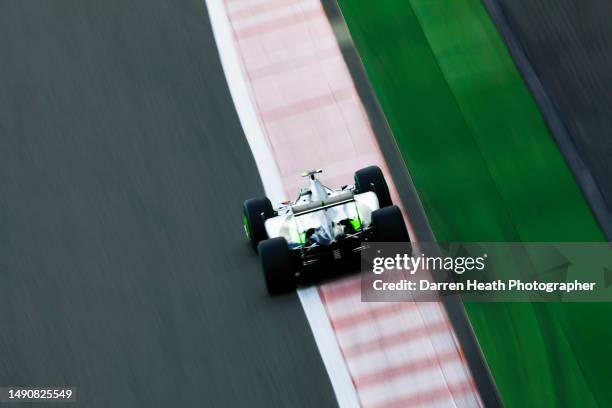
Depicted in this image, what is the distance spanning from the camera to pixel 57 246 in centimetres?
1188

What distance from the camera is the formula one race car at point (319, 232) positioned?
10.4 metres

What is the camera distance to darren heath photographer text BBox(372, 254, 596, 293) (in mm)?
10133

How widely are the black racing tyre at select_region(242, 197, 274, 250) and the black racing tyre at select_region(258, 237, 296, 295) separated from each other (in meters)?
0.58

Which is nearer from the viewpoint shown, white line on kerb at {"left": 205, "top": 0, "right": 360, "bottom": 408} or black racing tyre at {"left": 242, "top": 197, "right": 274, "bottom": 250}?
white line on kerb at {"left": 205, "top": 0, "right": 360, "bottom": 408}

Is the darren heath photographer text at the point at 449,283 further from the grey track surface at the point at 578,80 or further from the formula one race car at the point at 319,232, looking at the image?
the grey track surface at the point at 578,80

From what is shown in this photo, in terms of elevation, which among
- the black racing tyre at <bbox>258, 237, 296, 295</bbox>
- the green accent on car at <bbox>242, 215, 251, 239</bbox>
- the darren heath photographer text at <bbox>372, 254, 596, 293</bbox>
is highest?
the green accent on car at <bbox>242, 215, 251, 239</bbox>

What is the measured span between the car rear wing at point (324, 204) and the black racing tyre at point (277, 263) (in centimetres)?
49

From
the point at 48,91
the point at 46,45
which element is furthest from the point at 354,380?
the point at 46,45

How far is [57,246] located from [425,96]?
172 inches

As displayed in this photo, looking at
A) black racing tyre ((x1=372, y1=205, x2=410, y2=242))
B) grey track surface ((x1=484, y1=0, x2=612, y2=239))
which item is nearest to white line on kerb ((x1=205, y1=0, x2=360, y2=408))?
black racing tyre ((x1=372, y1=205, x2=410, y2=242))

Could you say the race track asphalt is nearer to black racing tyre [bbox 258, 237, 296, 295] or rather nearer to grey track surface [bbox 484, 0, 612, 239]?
grey track surface [bbox 484, 0, 612, 239]

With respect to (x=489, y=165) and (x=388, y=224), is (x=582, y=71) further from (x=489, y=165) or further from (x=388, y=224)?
(x=388, y=224)

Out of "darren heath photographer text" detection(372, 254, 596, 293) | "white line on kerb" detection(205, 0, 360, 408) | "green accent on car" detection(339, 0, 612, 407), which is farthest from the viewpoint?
"darren heath photographer text" detection(372, 254, 596, 293)

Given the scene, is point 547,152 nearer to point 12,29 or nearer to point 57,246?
point 57,246
